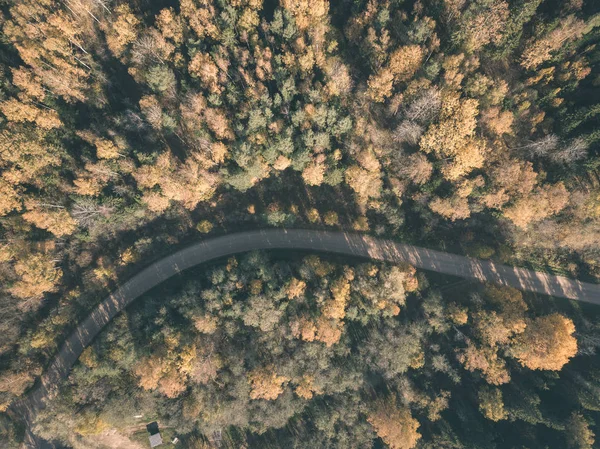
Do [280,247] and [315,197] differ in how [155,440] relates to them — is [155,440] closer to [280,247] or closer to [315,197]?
[280,247]

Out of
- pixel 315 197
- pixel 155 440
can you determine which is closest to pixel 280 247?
pixel 315 197

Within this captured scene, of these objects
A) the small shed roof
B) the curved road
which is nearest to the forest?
the curved road

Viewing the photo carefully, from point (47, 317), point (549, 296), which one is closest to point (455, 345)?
point (549, 296)

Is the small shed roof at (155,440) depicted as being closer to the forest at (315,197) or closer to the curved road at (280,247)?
the forest at (315,197)

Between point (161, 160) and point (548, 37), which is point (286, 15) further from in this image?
point (548, 37)

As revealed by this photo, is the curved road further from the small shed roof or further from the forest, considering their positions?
the small shed roof
